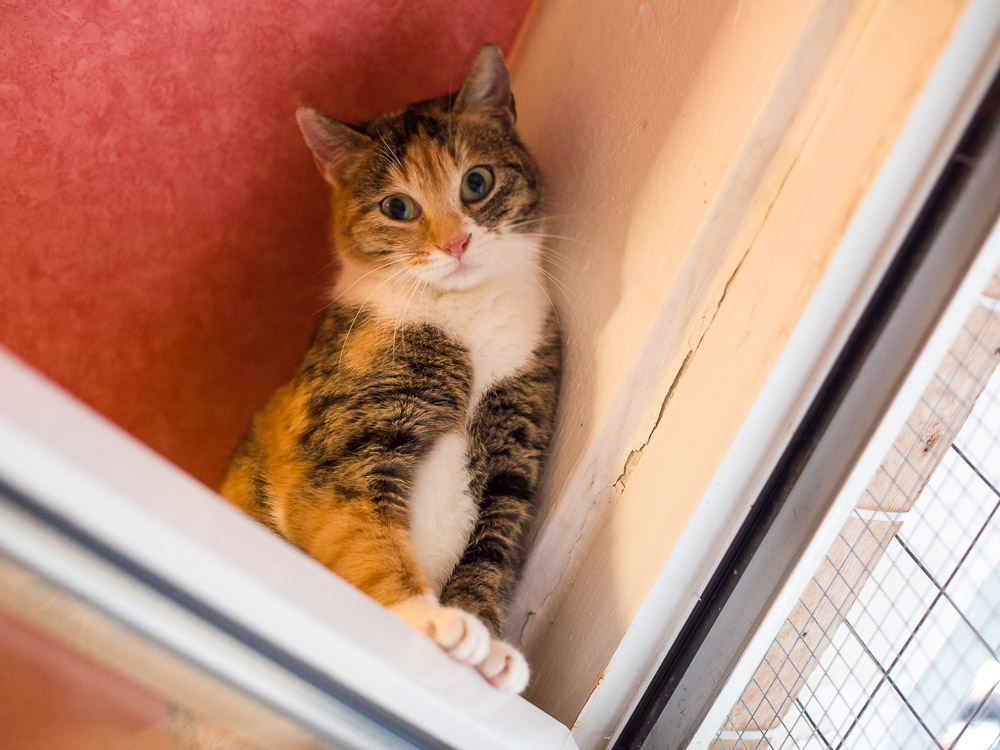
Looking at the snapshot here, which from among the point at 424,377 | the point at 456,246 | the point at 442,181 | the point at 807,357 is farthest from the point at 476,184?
the point at 807,357

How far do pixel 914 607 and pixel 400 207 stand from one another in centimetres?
113

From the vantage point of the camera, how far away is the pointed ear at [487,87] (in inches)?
50.0

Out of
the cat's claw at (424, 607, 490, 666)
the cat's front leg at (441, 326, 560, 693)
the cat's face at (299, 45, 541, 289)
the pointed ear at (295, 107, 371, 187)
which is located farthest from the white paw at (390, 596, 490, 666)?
the pointed ear at (295, 107, 371, 187)

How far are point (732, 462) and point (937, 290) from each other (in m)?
0.33

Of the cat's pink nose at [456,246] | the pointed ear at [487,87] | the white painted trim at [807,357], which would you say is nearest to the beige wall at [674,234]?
the white painted trim at [807,357]

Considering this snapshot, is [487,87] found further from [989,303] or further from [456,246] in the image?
[989,303]

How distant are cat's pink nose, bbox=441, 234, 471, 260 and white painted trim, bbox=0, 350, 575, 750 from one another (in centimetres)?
68

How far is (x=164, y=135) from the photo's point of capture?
1.34 meters

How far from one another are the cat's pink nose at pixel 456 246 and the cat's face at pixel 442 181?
0.08 ft

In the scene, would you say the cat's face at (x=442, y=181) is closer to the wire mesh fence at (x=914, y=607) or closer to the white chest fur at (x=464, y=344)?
the white chest fur at (x=464, y=344)

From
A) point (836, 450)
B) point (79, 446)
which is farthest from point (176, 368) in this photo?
point (836, 450)

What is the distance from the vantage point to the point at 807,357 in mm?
848

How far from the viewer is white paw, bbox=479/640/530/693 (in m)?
0.89

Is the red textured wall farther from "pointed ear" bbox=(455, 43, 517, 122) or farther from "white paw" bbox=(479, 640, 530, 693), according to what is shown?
"white paw" bbox=(479, 640, 530, 693)
